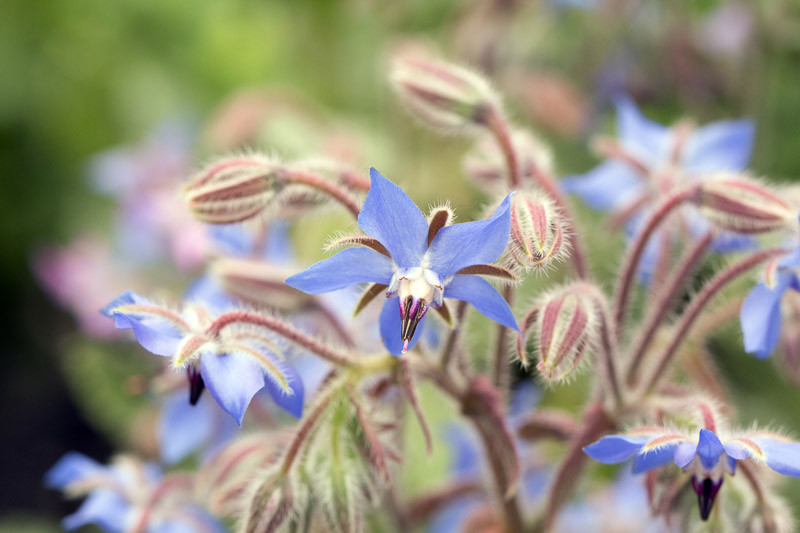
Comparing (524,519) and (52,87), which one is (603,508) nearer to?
(524,519)

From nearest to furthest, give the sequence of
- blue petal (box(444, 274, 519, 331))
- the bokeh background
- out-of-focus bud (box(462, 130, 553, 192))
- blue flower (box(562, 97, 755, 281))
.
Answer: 1. blue petal (box(444, 274, 519, 331))
2. out-of-focus bud (box(462, 130, 553, 192))
3. blue flower (box(562, 97, 755, 281))
4. the bokeh background

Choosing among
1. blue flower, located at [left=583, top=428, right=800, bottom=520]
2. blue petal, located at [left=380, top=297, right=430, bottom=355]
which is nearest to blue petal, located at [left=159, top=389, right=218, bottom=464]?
blue petal, located at [left=380, top=297, right=430, bottom=355]

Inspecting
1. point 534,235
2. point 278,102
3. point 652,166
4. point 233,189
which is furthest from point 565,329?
point 278,102

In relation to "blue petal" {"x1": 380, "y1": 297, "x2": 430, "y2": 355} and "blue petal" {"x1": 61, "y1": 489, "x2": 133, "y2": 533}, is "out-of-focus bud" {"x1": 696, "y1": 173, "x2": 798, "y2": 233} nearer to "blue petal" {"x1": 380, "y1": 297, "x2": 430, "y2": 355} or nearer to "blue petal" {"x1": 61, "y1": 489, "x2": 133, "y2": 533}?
"blue petal" {"x1": 380, "y1": 297, "x2": 430, "y2": 355}

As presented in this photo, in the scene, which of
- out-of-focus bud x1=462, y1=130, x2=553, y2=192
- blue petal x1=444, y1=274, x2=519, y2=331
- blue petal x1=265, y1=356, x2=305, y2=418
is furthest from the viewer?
out-of-focus bud x1=462, y1=130, x2=553, y2=192

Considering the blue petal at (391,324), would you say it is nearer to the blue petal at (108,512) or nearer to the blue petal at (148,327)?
the blue petal at (148,327)

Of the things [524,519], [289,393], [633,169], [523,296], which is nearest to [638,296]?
[523,296]
